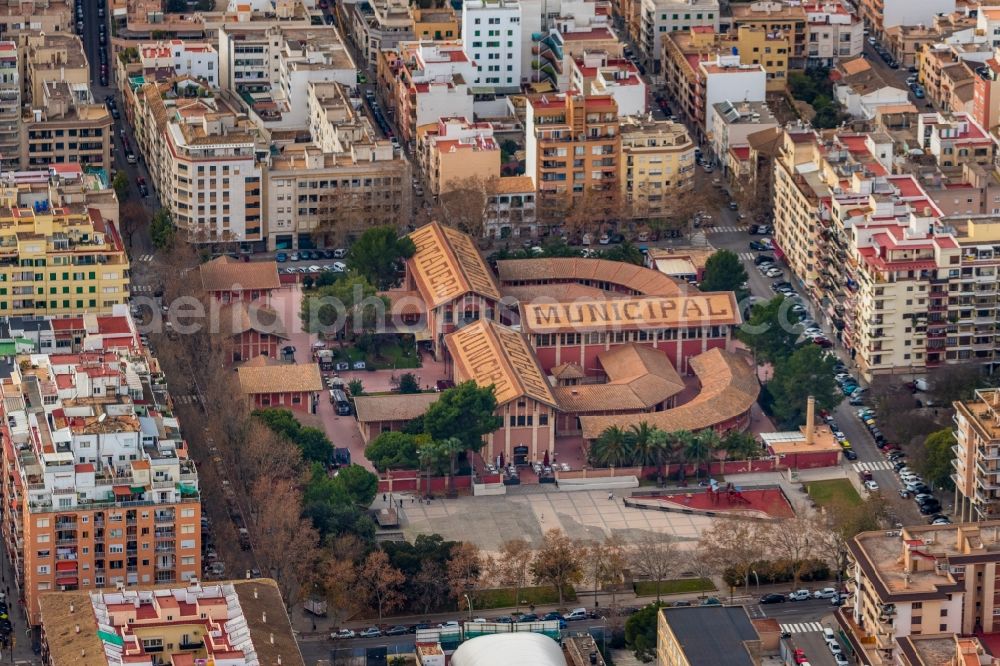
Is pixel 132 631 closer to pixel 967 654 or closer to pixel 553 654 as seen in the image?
pixel 553 654

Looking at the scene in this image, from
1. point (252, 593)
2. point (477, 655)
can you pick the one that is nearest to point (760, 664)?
point (477, 655)

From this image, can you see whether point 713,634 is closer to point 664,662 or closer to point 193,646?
point 664,662

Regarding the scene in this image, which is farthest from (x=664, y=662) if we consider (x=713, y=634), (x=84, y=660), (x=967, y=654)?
(x=84, y=660)

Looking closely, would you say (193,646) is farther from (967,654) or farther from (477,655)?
(967,654)

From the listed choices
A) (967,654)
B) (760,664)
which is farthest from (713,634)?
(967,654)
